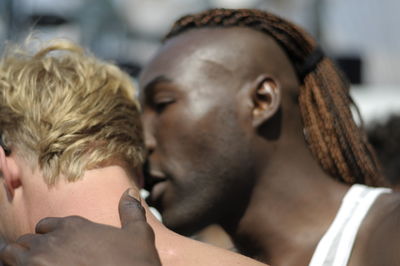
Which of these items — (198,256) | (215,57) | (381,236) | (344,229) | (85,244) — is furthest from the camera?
(215,57)

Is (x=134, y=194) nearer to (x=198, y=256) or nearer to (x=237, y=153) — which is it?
(x=198, y=256)

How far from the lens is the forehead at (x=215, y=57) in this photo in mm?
2684

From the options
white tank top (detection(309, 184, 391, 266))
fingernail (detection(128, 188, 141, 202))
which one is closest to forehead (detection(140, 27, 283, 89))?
white tank top (detection(309, 184, 391, 266))

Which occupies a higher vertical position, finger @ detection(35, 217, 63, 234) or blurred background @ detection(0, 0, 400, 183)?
finger @ detection(35, 217, 63, 234)

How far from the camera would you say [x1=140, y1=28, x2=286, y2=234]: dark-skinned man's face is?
2617 mm

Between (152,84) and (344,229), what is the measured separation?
93 centimetres

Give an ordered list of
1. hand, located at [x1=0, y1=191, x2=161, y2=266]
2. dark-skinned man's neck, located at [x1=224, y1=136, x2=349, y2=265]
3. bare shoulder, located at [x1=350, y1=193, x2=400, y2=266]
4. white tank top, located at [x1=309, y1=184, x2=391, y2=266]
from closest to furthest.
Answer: hand, located at [x1=0, y1=191, x2=161, y2=266], bare shoulder, located at [x1=350, y1=193, x2=400, y2=266], white tank top, located at [x1=309, y1=184, x2=391, y2=266], dark-skinned man's neck, located at [x1=224, y1=136, x2=349, y2=265]

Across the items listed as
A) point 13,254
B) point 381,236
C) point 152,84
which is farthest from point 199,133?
point 13,254

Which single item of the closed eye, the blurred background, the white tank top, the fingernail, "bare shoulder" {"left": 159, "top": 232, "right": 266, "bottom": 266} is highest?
the fingernail

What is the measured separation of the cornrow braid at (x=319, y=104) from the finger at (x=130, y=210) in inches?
43.0

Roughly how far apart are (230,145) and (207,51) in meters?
0.41

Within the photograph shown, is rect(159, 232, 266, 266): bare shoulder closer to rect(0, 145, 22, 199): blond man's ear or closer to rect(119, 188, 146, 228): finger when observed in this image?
rect(119, 188, 146, 228): finger

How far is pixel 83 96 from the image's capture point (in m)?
2.08

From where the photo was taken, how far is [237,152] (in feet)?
8.57
